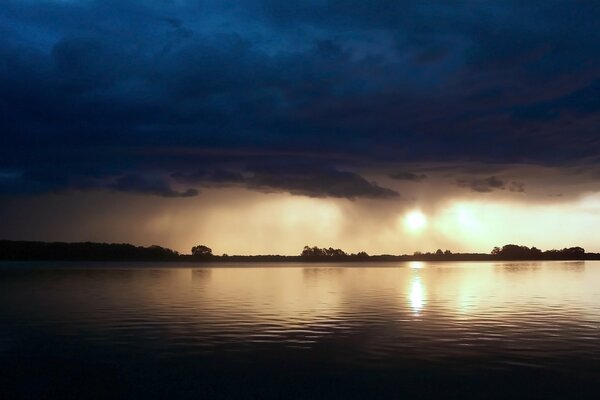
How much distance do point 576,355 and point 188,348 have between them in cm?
2213

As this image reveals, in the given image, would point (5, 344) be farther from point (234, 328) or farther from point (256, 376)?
point (256, 376)

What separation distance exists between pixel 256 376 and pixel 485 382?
A: 10.4 meters

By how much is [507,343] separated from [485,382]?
463 inches

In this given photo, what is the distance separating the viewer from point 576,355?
33.8 metres

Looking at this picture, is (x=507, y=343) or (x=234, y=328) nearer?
(x=507, y=343)

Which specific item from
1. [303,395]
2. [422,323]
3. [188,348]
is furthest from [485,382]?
[422,323]

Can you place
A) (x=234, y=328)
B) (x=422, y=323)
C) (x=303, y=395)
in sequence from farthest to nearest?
(x=422, y=323) < (x=234, y=328) < (x=303, y=395)

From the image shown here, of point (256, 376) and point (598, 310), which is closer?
point (256, 376)

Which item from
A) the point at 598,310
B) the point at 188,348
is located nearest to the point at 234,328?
the point at 188,348

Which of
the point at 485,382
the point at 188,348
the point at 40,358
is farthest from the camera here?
the point at 188,348

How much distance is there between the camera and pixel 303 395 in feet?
82.2

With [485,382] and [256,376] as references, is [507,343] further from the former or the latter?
[256,376]

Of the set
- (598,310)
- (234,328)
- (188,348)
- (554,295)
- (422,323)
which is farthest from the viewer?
(554,295)

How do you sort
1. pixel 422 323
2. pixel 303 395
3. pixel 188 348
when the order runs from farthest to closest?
pixel 422 323, pixel 188 348, pixel 303 395
